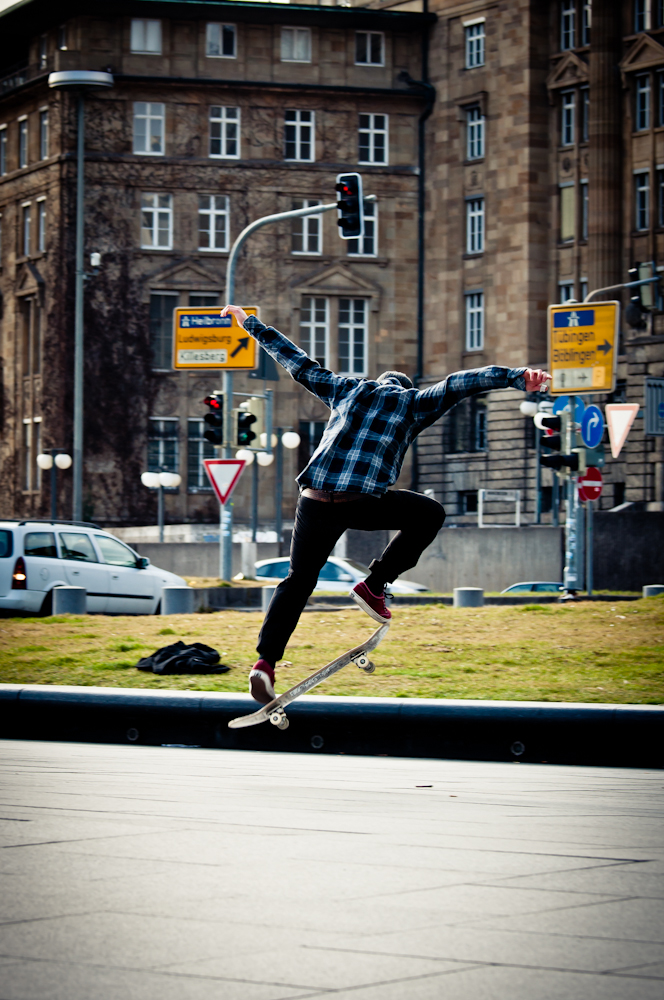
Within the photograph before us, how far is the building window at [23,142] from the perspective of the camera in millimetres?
57906

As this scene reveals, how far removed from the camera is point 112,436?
53.2 meters

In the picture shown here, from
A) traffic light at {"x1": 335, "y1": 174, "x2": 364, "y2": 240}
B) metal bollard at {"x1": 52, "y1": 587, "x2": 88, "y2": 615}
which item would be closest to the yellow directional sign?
traffic light at {"x1": 335, "y1": 174, "x2": 364, "y2": 240}

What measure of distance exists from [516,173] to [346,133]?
7.67m

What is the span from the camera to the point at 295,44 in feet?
184

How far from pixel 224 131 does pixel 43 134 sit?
297 inches

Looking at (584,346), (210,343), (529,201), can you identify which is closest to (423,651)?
(584,346)

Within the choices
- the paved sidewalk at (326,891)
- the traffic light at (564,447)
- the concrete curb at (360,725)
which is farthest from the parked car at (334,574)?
the paved sidewalk at (326,891)

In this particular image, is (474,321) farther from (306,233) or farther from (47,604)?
(47,604)

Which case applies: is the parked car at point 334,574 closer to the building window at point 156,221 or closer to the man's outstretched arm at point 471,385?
the man's outstretched arm at point 471,385

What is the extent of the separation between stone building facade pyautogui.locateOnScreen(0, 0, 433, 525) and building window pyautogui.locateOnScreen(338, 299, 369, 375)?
7cm

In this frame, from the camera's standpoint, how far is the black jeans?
6852 mm

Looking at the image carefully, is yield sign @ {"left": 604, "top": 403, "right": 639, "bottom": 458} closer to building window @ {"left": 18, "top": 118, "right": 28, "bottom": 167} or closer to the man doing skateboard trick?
the man doing skateboard trick

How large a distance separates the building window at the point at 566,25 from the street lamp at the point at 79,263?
57.3 ft

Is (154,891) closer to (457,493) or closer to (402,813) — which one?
(402,813)
